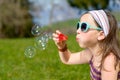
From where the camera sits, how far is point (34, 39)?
1708 centimetres

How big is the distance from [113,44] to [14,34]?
37.7 metres

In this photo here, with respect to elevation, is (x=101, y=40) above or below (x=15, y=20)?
above

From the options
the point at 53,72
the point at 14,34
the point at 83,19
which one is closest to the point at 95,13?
the point at 83,19

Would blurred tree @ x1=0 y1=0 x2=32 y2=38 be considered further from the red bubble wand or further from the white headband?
the white headband

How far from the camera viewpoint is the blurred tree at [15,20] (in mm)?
41191

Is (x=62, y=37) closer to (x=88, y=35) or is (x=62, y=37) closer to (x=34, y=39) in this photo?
(x=88, y=35)

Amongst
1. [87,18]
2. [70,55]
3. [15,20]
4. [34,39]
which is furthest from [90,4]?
[87,18]

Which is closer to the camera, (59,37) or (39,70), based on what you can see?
(59,37)

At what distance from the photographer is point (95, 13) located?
13.1 feet

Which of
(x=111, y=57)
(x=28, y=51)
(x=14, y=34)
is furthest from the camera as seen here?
(x=14, y=34)

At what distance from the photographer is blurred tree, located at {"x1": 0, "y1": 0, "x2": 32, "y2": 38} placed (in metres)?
41.2

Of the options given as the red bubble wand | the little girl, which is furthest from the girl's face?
the red bubble wand

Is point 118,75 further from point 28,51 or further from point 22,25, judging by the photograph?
point 22,25

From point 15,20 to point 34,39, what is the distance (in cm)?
2565
